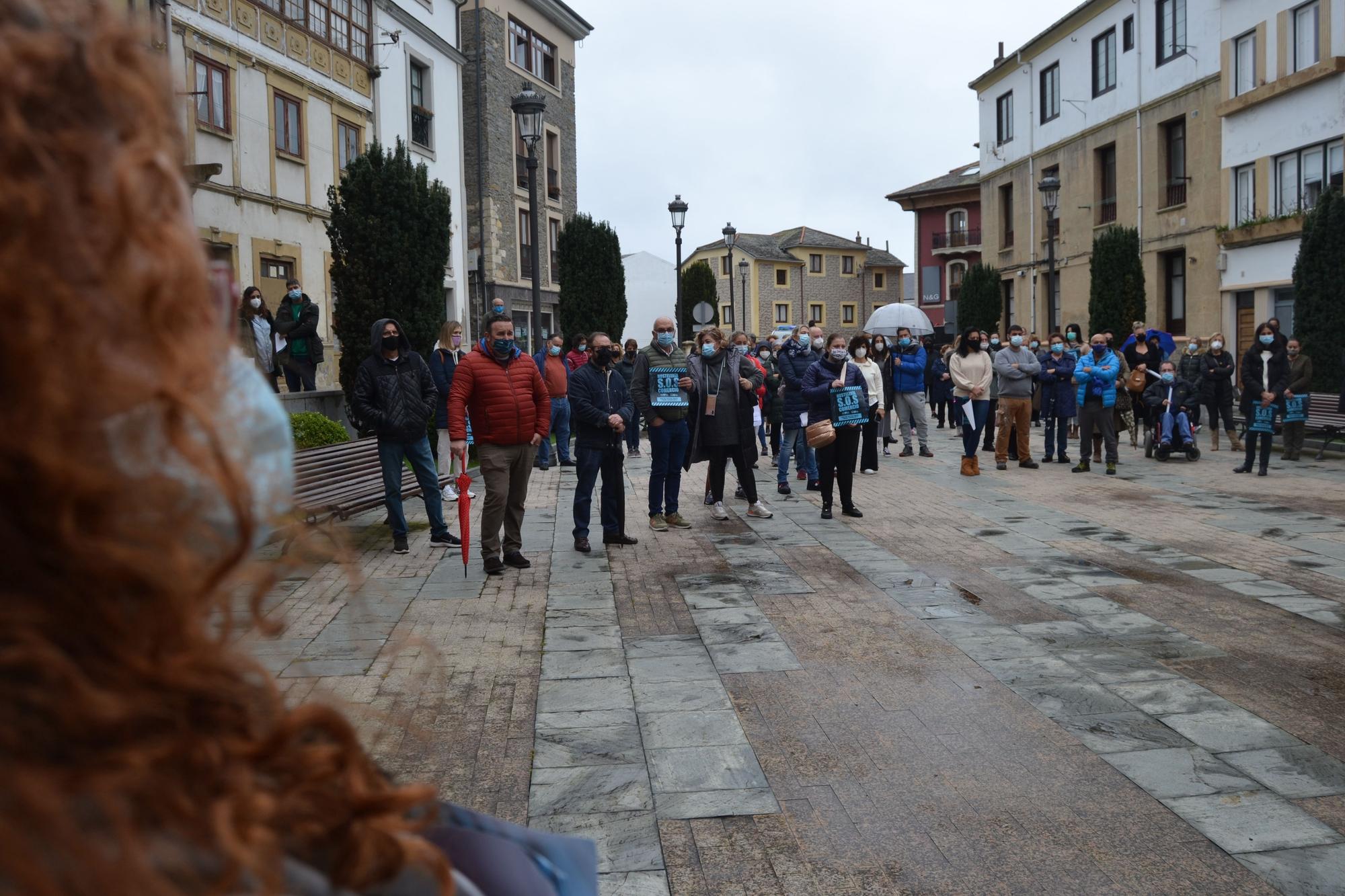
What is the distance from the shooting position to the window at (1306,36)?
25.4 m

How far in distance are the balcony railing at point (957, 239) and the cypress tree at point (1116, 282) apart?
31.4 metres

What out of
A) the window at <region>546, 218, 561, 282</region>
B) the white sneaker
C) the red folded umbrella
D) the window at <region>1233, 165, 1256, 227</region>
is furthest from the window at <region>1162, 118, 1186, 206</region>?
the red folded umbrella

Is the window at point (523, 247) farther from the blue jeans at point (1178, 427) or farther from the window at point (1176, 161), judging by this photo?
the blue jeans at point (1178, 427)

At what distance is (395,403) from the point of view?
9.73 m

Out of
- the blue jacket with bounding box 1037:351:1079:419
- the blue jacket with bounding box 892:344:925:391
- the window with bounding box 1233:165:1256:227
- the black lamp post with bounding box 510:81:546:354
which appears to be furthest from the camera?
the window with bounding box 1233:165:1256:227

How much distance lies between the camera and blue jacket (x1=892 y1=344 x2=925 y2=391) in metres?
18.2

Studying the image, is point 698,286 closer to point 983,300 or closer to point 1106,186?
point 983,300

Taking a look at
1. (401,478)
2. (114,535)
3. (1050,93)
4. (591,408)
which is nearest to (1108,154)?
(1050,93)

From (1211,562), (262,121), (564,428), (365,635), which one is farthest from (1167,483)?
(262,121)

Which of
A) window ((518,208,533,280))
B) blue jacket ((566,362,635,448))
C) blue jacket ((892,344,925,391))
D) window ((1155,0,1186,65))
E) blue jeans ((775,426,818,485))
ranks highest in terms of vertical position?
window ((1155,0,1186,65))

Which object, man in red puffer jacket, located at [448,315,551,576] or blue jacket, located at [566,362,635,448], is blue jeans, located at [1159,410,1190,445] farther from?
man in red puffer jacket, located at [448,315,551,576]

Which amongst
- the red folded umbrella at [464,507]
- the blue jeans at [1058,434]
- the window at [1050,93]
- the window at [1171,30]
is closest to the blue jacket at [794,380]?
the blue jeans at [1058,434]

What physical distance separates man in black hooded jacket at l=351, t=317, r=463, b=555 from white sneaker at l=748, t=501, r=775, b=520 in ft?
11.8

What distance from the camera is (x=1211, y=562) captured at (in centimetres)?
883
